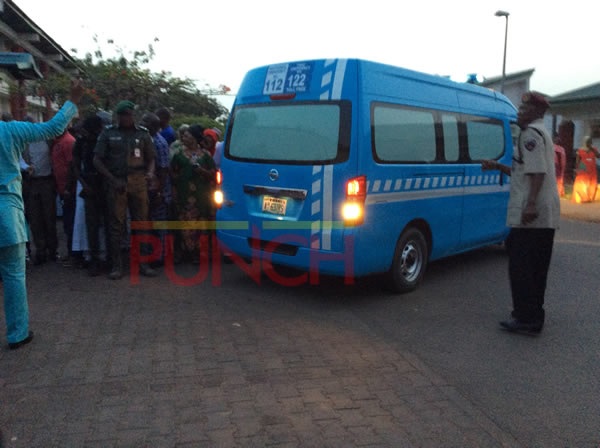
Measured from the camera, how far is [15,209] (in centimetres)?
429

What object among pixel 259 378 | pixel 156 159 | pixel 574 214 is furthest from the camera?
pixel 574 214

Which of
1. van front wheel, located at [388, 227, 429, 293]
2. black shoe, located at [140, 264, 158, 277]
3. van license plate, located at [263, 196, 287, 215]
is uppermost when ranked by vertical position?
van license plate, located at [263, 196, 287, 215]

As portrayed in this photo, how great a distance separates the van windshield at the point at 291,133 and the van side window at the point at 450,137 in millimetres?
1674

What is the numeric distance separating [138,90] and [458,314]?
755 centimetres

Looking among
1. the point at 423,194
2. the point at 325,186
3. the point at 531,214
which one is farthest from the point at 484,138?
the point at 325,186

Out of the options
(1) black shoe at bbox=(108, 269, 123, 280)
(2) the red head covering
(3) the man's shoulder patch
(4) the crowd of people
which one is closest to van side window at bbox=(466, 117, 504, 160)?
(3) the man's shoulder patch

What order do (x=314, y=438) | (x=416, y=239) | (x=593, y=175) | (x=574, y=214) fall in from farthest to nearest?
(x=593, y=175), (x=574, y=214), (x=416, y=239), (x=314, y=438)

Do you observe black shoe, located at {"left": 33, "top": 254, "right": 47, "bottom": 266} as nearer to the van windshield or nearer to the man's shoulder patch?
the van windshield

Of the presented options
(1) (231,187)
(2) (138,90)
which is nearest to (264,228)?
(1) (231,187)

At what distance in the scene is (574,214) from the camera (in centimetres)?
1354

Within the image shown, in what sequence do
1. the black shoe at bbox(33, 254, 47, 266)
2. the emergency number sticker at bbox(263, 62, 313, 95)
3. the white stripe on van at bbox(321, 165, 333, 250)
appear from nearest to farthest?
the white stripe on van at bbox(321, 165, 333, 250) < the emergency number sticker at bbox(263, 62, 313, 95) < the black shoe at bbox(33, 254, 47, 266)

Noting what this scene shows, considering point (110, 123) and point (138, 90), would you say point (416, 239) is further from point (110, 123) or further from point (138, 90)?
point (138, 90)

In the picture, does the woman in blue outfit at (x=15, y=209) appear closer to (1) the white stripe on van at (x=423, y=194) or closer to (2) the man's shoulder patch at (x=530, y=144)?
(1) the white stripe on van at (x=423, y=194)

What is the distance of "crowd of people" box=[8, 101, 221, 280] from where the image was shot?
638 cm
